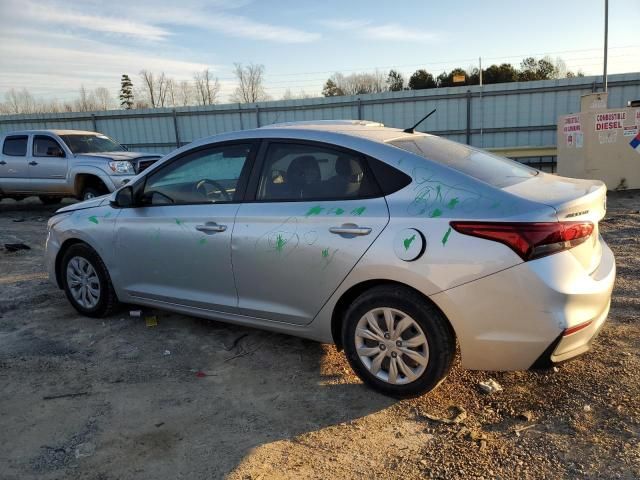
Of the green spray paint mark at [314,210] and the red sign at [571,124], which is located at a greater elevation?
the red sign at [571,124]

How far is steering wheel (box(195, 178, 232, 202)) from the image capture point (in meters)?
3.81

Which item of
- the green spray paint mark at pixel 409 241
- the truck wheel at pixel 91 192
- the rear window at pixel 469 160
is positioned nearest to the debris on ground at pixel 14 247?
the truck wheel at pixel 91 192

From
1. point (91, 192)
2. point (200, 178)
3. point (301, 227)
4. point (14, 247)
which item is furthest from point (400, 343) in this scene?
point (91, 192)

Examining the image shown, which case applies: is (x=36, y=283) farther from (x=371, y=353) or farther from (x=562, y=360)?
(x=562, y=360)

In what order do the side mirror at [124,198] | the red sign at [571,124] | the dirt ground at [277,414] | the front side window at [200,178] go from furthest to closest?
the red sign at [571,124] < the side mirror at [124,198] < the front side window at [200,178] < the dirt ground at [277,414]

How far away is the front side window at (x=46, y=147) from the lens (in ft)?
36.6

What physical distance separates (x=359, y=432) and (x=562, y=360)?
1190mm

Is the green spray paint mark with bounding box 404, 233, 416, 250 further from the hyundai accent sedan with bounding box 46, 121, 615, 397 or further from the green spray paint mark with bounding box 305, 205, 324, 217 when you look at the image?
the green spray paint mark with bounding box 305, 205, 324, 217

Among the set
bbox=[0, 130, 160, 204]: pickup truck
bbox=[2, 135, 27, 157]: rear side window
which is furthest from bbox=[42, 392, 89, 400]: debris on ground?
bbox=[2, 135, 27, 157]: rear side window

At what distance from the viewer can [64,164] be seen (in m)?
10.9

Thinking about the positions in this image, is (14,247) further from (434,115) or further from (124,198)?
(434,115)

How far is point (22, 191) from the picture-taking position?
11773 mm

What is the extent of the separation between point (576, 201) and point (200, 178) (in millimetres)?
2660

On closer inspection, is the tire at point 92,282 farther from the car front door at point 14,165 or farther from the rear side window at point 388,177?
the car front door at point 14,165
